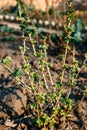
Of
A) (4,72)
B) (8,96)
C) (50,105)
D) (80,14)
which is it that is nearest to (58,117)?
(50,105)

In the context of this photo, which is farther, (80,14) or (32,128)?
(80,14)

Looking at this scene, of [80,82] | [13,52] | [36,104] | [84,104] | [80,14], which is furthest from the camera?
[80,14]

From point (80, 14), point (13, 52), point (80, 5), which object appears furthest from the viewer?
point (80, 5)

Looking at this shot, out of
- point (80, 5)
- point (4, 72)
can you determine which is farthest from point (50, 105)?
point (80, 5)

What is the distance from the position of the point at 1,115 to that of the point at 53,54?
6.42 ft

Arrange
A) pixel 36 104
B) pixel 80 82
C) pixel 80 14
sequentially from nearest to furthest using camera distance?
pixel 36 104, pixel 80 82, pixel 80 14

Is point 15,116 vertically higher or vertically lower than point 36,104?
lower

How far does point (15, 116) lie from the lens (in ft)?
12.9

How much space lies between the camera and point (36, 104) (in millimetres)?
3580

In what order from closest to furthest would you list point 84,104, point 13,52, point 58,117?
point 58,117 < point 84,104 < point 13,52

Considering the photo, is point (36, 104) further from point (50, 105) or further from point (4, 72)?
point (4, 72)

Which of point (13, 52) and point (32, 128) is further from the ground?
point (13, 52)

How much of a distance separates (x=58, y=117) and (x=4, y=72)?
4.19ft

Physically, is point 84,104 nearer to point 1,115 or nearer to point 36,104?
point 36,104
